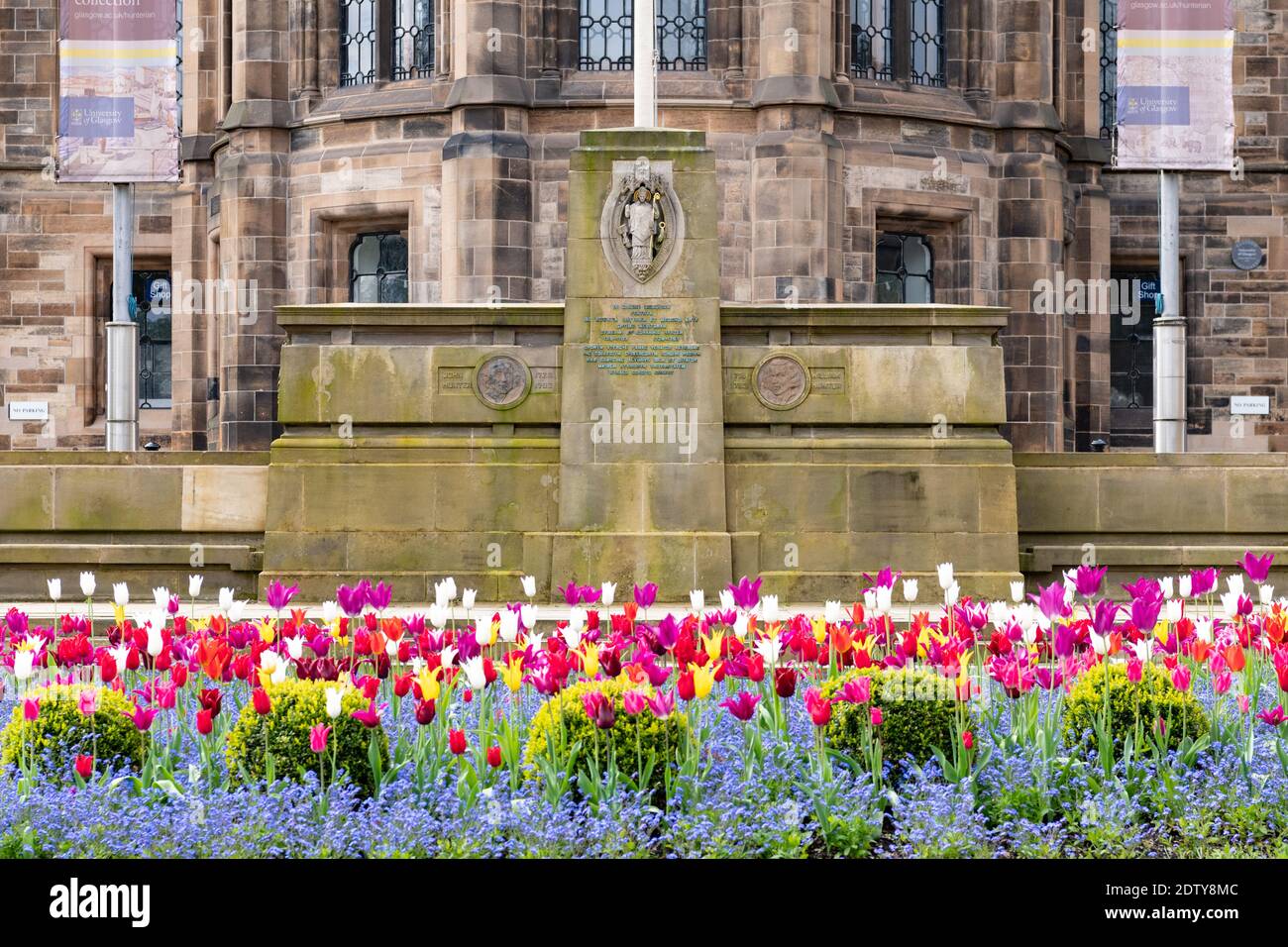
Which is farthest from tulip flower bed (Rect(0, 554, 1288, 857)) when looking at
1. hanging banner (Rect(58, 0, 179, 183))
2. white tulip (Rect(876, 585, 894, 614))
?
hanging banner (Rect(58, 0, 179, 183))

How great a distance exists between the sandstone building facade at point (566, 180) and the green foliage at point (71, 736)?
68.4 ft

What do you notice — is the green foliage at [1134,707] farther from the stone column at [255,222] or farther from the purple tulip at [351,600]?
the stone column at [255,222]

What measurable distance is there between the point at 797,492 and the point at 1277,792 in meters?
7.34

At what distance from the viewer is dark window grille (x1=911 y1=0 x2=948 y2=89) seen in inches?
1208

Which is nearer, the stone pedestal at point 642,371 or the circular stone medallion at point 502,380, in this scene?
the stone pedestal at point 642,371

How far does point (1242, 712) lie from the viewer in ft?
24.0

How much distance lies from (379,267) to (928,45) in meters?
9.65

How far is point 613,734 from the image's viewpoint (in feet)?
21.6

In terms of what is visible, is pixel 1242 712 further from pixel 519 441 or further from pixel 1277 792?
pixel 519 441

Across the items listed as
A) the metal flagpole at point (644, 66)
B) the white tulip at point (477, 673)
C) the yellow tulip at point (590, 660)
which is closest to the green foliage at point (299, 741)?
the white tulip at point (477, 673)

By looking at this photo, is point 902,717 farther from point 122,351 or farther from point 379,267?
point 379,267

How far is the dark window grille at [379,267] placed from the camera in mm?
30172

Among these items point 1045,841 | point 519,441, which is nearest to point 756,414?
point 519,441

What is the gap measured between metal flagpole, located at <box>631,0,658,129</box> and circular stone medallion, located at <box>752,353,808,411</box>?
2637 mm
